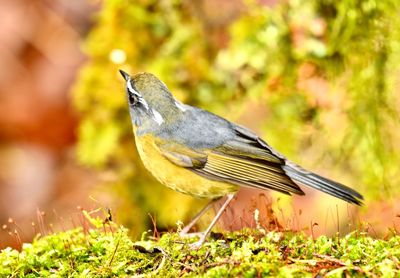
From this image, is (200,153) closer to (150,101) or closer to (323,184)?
(150,101)

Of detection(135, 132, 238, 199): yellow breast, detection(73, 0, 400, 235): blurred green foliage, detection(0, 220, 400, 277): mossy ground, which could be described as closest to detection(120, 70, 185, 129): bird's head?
detection(135, 132, 238, 199): yellow breast

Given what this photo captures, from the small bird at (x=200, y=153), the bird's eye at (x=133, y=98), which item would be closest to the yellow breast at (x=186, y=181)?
the small bird at (x=200, y=153)

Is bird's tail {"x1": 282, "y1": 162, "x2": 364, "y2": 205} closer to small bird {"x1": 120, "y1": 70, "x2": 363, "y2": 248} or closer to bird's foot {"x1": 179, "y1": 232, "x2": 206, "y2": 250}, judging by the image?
small bird {"x1": 120, "y1": 70, "x2": 363, "y2": 248}

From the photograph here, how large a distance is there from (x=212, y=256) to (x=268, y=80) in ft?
10.6

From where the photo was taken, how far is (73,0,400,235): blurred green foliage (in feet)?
18.4

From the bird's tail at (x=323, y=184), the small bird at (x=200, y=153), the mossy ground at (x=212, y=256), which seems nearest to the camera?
the mossy ground at (x=212, y=256)

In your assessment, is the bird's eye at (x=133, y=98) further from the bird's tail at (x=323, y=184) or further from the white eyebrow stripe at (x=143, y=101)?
the bird's tail at (x=323, y=184)

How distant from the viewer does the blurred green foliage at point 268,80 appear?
5617 mm

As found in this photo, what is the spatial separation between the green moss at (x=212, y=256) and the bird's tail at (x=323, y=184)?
0.55m

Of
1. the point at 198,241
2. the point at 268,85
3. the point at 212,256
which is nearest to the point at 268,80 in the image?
the point at 268,85

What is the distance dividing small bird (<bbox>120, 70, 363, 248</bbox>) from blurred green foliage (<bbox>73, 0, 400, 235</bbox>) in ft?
5.88

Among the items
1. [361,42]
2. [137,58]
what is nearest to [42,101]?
[137,58]

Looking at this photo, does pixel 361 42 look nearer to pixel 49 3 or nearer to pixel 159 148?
pixel 159 148

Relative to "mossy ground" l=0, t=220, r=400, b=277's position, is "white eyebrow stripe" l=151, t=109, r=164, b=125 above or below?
above
